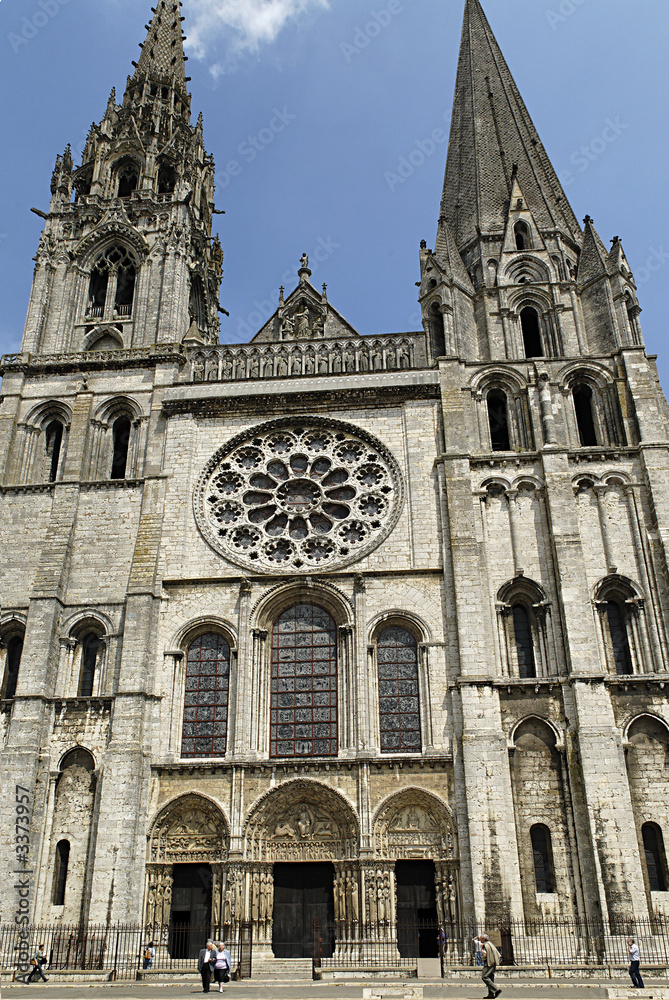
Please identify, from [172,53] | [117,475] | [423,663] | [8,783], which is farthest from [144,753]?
[172,53]

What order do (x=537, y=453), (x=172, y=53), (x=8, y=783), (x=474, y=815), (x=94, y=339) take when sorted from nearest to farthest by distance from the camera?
1. (x=474, y=815)
2. (x=8, y=783)
3. (x=537, y=453)
4. (x=94, y=339)
5. (x=172, y=53)

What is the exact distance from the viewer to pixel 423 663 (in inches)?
751

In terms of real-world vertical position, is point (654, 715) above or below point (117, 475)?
below

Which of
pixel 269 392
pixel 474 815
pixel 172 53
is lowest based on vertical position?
pixel 474 815

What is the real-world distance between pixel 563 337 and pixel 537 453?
4.09 metres

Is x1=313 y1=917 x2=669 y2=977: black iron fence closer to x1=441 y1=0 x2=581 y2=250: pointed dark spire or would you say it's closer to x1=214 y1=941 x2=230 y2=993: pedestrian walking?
x1=214 y1=941 x2=230 y2=993: pedestrian walking

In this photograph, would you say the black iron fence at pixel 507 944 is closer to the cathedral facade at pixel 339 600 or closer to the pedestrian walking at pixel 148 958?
the cathedral facade at pixel 339 600

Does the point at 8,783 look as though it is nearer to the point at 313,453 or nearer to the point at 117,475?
the point at 117,475

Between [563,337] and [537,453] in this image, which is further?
[563,337]

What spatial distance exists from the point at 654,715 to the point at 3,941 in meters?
13.4

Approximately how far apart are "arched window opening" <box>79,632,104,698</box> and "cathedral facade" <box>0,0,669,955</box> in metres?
0.07

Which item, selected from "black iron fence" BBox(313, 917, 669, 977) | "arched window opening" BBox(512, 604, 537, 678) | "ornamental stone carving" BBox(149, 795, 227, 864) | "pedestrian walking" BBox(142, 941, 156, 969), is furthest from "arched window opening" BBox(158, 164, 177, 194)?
"black iron fence" BBox(313, 917, 669, 977)

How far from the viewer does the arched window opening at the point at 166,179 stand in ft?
97.1

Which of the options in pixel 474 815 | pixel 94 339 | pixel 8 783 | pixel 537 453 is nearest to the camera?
pixel 474 815
